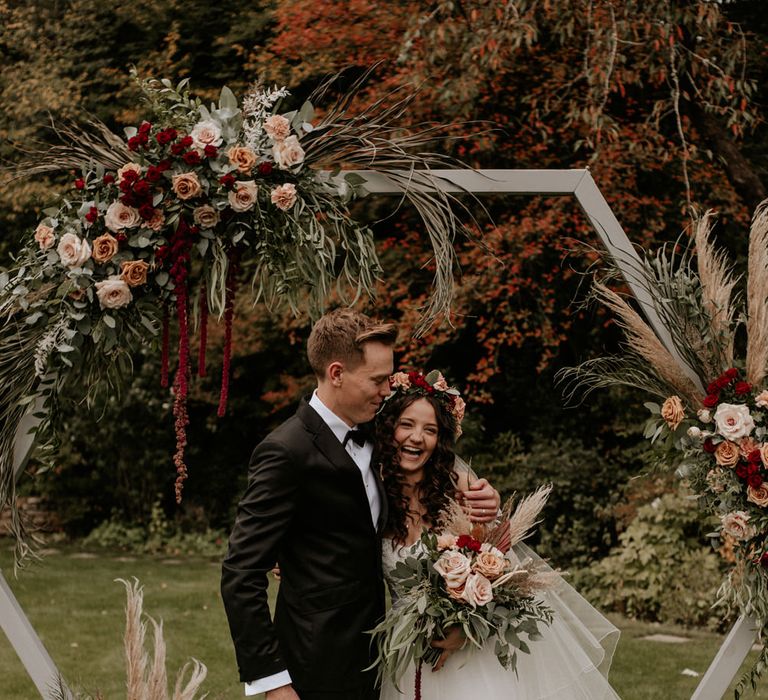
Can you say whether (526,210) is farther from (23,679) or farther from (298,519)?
(298,519)

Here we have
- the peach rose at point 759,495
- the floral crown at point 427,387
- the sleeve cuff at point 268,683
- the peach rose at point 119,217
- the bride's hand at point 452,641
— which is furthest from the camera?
the peach rose at point 759,495

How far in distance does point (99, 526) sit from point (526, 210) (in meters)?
6.10

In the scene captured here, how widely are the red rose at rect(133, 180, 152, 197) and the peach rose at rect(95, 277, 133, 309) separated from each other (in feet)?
0.96

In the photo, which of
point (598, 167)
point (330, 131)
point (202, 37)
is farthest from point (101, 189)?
point (202, 37)

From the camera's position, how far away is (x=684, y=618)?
8.06 metres

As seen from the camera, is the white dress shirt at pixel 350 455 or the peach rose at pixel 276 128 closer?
the white dress shirt at pixel 350 455

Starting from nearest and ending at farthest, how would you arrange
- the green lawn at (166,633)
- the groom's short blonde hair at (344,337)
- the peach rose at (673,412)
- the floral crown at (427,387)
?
the groom's short blonde hair at (344,337)
the floral crown at (427,387)
the peach rose at (673,412)
the green lawn at (166,633)

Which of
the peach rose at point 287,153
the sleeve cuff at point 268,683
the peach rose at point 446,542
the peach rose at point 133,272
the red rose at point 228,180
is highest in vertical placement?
the peach rose at point 287,153

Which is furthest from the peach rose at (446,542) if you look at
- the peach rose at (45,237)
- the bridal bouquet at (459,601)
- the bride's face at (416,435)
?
the peach rose at (45,237)

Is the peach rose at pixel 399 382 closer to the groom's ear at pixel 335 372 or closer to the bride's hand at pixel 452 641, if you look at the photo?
the groom's ear at pixel 335 372

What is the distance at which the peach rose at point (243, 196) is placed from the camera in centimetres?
362

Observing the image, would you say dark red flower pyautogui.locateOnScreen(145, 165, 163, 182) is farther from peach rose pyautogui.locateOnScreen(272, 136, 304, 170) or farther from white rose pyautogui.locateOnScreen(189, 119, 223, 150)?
peach rose pyautogui.locateOnScreen(272, 136, 304, 170)

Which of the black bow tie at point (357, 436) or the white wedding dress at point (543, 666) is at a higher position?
the black bow tie at point (357, 436)

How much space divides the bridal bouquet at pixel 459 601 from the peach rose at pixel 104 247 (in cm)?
140
